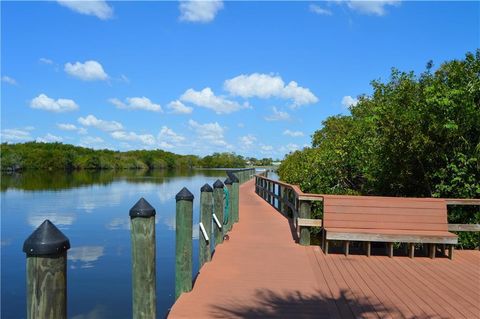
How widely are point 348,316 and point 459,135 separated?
5936 mm

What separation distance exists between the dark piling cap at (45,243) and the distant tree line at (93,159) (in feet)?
322

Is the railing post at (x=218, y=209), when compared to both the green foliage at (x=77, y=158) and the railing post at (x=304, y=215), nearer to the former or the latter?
the railing post at (x=304, y=215)

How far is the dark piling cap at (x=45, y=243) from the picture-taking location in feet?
7.35

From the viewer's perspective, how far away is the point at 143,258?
408 centimetres

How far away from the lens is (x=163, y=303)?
866 cm

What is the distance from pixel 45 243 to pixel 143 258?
1.90m

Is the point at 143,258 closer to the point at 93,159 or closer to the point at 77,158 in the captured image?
the point at 77,158

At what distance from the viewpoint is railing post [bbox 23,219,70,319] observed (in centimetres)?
225

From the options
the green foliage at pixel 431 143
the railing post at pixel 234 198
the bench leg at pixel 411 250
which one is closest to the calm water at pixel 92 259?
the railing post at pixel 234 198

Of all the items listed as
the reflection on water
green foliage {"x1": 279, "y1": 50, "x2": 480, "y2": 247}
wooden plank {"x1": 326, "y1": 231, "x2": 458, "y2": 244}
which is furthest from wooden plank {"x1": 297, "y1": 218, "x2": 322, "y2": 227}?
the reflection on water

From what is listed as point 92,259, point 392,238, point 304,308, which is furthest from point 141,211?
point 92,259

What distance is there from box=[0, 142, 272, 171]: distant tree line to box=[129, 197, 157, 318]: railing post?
317 feet

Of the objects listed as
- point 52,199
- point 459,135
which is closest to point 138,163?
point 52,199

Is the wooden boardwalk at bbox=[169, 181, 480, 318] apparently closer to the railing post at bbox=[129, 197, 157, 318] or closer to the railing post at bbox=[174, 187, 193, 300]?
the railing post at bbox=[174, 187, 193, 300]
